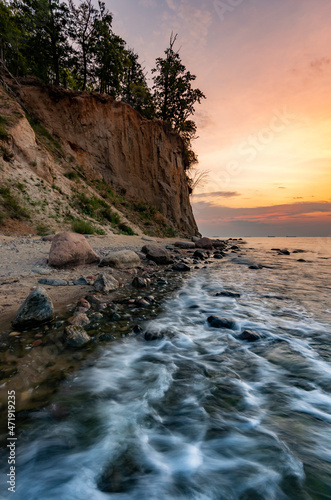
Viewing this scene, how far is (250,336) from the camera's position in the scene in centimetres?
357

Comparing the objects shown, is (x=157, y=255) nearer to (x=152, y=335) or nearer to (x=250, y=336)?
(x=152, y=335)

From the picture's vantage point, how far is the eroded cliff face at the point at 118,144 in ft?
59.9

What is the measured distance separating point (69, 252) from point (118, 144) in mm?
18204

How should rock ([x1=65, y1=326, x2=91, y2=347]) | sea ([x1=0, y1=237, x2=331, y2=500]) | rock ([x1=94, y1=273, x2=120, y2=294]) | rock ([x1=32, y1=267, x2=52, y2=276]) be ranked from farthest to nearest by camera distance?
rock ([x1=32, y1=267, x2=52, y2=276]), rock ([x1=94, y1=273, x2=120, y2=294]), rock ([x1=65, y1=326, x2=91, y2=347]), sea ([x1=0, y1=237, x2=331, y2=500])

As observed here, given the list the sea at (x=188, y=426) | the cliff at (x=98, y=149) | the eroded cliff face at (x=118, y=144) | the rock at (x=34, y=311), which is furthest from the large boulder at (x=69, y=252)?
the eroded cliff face at (x=118, y=144)

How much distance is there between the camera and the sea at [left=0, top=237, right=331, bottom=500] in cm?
155

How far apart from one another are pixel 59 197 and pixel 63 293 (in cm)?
972

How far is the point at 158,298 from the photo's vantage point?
5.28 metres

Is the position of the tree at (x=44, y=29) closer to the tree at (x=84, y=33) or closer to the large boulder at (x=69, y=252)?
the tree at (x=84, y=33)

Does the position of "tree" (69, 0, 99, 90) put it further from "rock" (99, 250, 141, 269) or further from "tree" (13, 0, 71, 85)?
"rock" (99, 250, 141, 269)

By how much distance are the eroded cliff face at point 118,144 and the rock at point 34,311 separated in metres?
17.2

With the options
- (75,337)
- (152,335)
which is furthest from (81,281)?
(152,335)

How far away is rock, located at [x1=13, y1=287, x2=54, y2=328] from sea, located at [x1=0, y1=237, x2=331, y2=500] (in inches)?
44.1

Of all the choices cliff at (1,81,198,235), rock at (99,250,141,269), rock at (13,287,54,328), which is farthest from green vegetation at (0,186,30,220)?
rock at (13,287,54,328)
